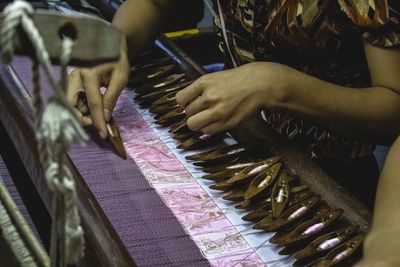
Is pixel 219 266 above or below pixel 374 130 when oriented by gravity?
below

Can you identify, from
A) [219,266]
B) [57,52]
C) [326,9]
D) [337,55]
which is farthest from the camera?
[337,55]

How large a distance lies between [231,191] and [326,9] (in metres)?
0.45

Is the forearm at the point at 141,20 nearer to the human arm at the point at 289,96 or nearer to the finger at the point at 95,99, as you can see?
the finger at the point at 95,99

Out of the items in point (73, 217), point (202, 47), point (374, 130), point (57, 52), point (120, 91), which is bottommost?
point (202, 47)

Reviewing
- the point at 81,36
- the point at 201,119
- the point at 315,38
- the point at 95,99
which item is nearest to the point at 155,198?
the point at 201,119

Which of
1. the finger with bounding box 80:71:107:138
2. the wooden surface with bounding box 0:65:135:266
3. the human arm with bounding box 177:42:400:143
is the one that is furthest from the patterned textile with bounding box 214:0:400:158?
the wooden surface with bounding box 0:65:135:266

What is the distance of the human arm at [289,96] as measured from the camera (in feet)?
4.02

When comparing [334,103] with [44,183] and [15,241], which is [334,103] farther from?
[15,241]

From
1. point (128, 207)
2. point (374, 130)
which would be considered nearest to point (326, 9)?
point (374, 130)

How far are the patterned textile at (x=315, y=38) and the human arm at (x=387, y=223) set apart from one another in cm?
34

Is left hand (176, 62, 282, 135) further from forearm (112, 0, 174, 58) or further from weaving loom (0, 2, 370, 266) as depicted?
forearm (112, 0, 174, 58)

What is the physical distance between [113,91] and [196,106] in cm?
23

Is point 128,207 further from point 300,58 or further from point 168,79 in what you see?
point 300,58

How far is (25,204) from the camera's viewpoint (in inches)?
47.2
